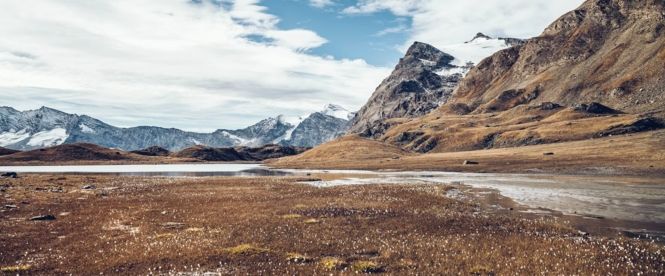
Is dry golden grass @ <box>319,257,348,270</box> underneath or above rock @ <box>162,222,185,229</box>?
above

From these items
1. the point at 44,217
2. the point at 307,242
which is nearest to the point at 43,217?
the point at 44,217

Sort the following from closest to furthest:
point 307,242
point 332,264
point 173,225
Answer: point 332,264
point 307,242
point 173,225

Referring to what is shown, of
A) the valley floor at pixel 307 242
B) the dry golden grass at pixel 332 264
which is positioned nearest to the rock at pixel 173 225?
the valley floor at pixel 307 242

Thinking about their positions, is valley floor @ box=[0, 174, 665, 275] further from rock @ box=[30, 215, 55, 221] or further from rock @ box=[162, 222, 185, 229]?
rock @ box=[30, 215, 55, 221]

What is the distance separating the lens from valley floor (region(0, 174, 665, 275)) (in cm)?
1984

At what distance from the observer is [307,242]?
82.3 feet

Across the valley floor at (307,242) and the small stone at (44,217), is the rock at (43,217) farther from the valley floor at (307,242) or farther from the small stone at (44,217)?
the valley floor at (307,242)

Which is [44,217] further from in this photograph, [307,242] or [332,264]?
[332,264]

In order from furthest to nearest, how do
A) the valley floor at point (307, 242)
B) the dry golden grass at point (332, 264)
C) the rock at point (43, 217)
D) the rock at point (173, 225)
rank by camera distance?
the rock at point (43, 217)
the rock at point (173, 225)
the valley floor at point (307, 242)
the dry golden grass at point (332, 264)

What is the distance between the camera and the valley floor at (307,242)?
19.8 metres

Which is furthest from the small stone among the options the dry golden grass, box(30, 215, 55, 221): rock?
the dry golden grass

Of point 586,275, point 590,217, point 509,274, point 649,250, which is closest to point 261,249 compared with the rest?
point 509,274

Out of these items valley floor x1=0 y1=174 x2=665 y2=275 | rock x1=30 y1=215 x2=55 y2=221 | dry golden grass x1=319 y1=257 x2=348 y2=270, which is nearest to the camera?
dry golden grass x1=319 y1=257 x2=348 y2=270

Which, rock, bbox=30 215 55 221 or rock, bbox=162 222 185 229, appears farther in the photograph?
rock, bbox=30 215 55 221
